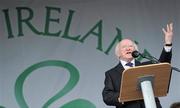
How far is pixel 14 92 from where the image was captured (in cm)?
411

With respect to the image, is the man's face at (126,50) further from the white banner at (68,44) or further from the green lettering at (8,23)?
the green lettering at (8,23)

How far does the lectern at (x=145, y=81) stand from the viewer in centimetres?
215

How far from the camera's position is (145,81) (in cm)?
221

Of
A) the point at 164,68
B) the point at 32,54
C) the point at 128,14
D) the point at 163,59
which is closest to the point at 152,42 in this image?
the point at 128,14

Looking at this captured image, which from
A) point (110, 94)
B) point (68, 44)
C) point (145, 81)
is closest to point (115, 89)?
point (110, 94)

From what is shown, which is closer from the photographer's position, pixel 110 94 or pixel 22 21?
pixel 110 94

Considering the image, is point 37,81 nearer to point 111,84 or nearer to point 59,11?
point 59,11

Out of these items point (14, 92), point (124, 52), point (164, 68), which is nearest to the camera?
point (164, 68)

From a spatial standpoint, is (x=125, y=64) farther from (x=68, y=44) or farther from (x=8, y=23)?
(x=8, y=23)

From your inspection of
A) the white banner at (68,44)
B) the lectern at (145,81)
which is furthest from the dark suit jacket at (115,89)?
the white banner at (68,44)

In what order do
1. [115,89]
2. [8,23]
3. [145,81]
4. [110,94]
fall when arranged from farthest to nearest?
[8,23], [115,89], [110,94], [145,81]

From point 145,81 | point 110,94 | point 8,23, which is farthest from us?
point 8,23

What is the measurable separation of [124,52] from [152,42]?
1.53 metres

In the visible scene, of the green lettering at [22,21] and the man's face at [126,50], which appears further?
the green lettering at [22,21]
